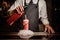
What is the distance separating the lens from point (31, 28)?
2215 mm

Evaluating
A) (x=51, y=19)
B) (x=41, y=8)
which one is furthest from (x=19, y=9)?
(x=51, y=19)

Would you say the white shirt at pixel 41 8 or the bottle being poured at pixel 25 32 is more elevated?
the white shirt at pixel 41 8

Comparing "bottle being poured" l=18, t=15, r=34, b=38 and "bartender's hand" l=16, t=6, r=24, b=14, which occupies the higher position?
"bartender's hand" l=16, t=6, r=24, b=14

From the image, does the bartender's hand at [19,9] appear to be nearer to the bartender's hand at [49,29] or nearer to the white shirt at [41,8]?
the white shirt at [41,8]

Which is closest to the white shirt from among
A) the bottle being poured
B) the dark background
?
the dark background

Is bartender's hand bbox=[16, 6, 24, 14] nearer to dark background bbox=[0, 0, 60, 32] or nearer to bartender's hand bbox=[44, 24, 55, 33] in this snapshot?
dark background bbox=[0, 0, 60, 32]

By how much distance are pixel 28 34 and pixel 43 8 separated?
0.88 feet

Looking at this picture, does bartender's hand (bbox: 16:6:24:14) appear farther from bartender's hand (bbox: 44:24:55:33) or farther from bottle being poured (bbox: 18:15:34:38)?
bartender's hand (bbox: 44:24:55:33)

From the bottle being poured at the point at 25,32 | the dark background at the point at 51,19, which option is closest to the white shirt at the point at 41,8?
the dark background at the point at 51,19

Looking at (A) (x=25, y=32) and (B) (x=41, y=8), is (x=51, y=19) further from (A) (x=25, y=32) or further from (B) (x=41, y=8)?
(A) (x=25, y=32)

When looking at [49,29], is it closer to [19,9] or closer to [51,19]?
[51,19]

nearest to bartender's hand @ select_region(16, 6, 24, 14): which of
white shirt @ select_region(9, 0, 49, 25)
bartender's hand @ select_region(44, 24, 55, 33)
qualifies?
white shirt @ select_region(9, 0, 49, 25)

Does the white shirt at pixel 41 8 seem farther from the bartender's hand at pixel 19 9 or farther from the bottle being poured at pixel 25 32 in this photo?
the bottle being poured at pixel 25 32

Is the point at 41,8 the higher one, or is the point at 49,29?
the point at 41,8
